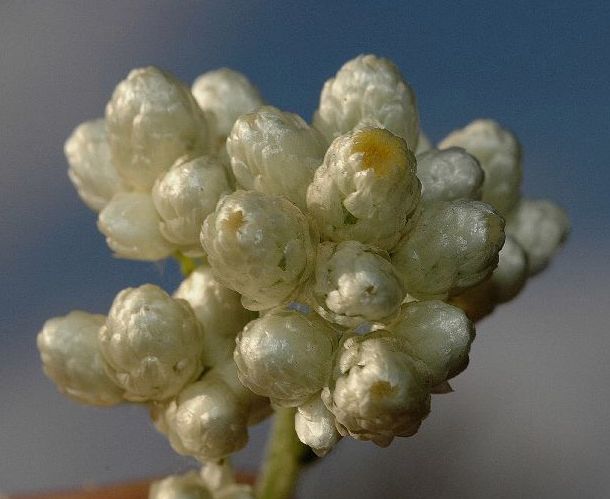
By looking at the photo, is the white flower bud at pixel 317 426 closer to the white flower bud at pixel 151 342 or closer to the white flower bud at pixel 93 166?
the white flower bud at pixel 151 342

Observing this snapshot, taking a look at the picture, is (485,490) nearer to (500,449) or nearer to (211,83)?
(500,449)

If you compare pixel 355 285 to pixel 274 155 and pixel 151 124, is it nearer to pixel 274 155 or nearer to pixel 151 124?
pixel 274 155

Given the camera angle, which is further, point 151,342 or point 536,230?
point 536,230

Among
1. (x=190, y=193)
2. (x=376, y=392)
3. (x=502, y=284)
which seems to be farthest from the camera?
(x=502, y=284)

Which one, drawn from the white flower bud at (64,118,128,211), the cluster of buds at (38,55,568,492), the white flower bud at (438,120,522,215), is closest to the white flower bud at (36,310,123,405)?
the cluster of buds at (38,55,568,492)

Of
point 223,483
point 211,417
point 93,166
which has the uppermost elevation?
point 93,166

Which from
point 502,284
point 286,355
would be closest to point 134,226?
point 286,355

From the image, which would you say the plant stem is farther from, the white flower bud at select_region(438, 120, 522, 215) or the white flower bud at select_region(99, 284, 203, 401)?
the white flower bud at select_region(438, 120, 522, 215)

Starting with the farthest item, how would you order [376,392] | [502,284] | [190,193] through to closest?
[502,284] < [190,193] < [376,392]
